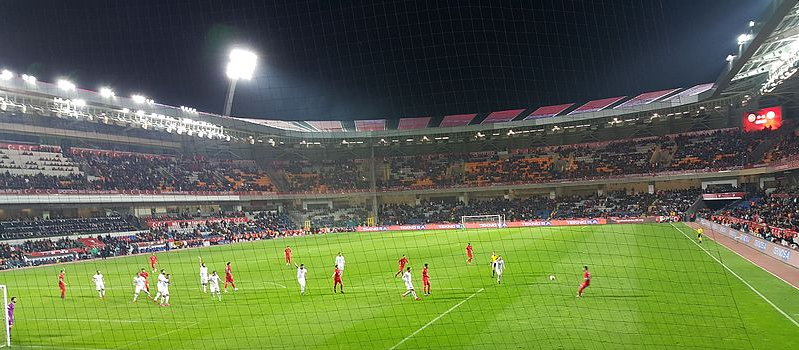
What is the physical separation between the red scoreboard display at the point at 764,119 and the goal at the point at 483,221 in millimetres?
23504

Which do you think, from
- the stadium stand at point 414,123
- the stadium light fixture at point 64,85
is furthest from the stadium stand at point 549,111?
the stadium light fixture at point 64,85

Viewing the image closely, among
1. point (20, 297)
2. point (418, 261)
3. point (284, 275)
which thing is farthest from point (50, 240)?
point (418, 261)

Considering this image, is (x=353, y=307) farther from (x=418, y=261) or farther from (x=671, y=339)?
(x=418, y=261)

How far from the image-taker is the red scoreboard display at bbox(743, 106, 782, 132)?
49.1m

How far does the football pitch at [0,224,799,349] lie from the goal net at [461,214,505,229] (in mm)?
28666

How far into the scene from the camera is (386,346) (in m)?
12.7

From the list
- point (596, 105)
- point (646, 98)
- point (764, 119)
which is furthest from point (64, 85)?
point (764, 119)

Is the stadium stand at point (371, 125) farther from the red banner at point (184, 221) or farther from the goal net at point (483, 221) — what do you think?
the red banner at point (184, 221)

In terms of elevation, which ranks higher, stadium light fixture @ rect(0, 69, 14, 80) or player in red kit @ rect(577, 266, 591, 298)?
stadium light fixture @ rect(0, 69, 14, 80)

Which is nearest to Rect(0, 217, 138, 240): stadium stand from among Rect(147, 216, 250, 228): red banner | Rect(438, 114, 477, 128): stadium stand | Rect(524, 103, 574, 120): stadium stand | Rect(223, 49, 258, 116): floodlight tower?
Rect(147, 216, 250, 228): red banner

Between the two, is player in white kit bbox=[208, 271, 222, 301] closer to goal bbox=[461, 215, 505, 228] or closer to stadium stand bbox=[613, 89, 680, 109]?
goal bbox=[461, 215, 505, 228]

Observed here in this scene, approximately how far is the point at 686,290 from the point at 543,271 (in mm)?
6272

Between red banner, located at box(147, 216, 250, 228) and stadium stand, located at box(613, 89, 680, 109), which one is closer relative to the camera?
red banner, located at box(147, 216, 250, 228)

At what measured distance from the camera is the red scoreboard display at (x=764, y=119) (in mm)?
49094
